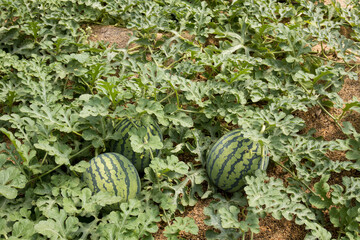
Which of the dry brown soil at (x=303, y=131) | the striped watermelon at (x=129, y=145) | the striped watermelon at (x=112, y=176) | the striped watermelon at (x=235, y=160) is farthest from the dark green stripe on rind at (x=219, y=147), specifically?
the striped watermelon at (x=112, y=176)

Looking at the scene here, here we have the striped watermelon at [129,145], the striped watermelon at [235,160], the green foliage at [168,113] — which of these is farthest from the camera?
the striped watermelon at [129,145]

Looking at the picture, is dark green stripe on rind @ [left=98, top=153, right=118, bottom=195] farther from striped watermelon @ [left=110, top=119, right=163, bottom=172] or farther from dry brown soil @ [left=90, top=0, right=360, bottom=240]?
dry brown soil @ [left=90, top=0, right=360, bottom=240]

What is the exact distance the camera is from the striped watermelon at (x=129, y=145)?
275 cm

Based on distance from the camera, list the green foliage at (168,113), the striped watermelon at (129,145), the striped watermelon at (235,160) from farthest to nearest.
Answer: the striped watermelon at (129,145) < the striped watermelon at (235,160) < the green foliage at (168,113)

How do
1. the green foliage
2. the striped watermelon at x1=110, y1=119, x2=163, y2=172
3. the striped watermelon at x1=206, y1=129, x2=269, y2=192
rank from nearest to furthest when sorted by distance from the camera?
the green foliage < the striped watermelon at x1=206, y1=129, x2=269, y2=192 < the striped watermelon at x1=110, y1=119, x2=163, y2=172

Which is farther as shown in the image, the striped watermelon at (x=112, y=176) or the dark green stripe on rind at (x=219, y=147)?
the dark green stripe on rind at (x=219, y=147)

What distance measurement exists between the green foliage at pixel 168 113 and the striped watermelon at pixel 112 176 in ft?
0.29

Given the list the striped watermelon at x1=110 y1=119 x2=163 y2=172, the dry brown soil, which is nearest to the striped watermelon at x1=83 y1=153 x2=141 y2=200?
the striped watermelon at x1=110 y1=119 x2=163 y2=172

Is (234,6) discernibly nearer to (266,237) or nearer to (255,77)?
(255,77)

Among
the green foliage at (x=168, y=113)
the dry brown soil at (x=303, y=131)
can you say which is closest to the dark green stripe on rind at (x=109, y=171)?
the green foliage at (x=168, y=113)

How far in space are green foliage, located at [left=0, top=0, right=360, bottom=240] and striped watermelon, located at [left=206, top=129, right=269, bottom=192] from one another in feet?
0.35

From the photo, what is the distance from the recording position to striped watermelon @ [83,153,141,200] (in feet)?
8.16

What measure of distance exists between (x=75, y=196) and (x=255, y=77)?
6.78ft

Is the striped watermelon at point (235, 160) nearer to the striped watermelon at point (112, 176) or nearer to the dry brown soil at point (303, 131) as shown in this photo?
the dry brown soil at point (303, 131)
